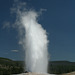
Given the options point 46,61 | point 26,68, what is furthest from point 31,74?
point 46,61

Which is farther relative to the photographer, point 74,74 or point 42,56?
point 42,56

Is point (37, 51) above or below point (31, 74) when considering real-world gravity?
above

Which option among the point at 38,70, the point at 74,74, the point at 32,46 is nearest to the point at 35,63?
the point at 38,70

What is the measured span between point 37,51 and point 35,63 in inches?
204

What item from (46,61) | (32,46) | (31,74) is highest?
(32,46)

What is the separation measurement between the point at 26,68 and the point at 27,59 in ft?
10.7

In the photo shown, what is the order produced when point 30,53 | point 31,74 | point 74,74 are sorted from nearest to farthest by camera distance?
point 31,74 → point 74,74 → point 30,53

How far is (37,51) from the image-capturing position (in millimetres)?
71750

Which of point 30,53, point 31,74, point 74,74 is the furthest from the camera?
point 30,53

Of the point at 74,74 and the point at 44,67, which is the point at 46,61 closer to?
the point at 44,67

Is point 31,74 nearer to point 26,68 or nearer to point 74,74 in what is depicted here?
point 26,68

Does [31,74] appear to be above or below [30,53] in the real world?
below

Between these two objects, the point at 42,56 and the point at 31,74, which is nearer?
the point at 31,74

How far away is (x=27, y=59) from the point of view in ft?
228
